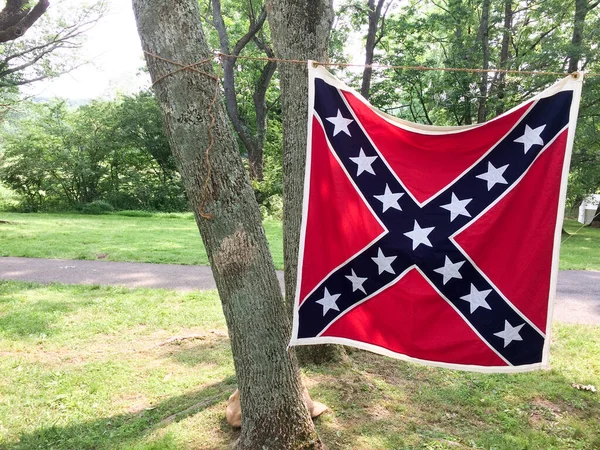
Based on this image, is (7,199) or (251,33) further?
(7,199)

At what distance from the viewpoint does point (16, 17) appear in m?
6.90

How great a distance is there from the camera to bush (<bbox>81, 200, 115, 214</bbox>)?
20688 millimetres

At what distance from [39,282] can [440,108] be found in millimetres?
16705

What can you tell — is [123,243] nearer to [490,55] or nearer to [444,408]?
[444,408]

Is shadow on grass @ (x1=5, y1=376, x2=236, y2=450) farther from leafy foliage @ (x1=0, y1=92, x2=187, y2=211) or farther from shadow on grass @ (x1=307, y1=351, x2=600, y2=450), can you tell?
leafy foliage @ (x1=0, y1=92, x2=187, y2=211)

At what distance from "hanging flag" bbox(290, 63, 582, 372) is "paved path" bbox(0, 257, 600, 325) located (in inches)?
183

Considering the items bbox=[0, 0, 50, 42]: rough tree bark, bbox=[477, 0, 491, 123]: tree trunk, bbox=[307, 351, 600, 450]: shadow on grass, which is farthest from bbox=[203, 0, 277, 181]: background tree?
bbox=[307, 351, 600, 450]: shadow on grass

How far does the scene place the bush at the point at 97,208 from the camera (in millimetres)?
20688

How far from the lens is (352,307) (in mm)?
2926

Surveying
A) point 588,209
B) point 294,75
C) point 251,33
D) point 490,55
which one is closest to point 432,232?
point 294,75

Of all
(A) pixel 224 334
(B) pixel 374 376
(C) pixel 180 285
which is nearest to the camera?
(B) pixel 374 376

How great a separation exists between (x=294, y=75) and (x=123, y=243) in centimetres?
907

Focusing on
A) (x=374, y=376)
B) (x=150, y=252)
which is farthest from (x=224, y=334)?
Result: (x=150, y=252)

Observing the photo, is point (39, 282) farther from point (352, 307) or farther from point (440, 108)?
point (440, 108)
